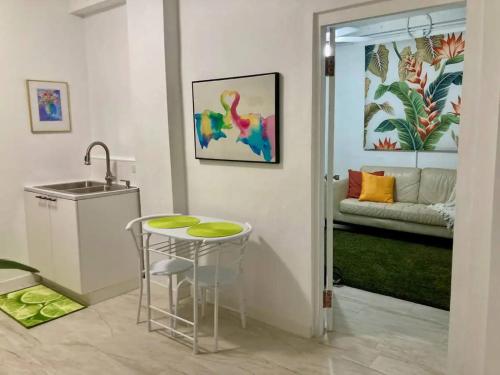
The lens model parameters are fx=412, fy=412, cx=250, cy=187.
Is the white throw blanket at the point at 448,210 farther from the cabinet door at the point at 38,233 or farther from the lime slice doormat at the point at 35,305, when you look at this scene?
the cabinet door at the point at 38,233

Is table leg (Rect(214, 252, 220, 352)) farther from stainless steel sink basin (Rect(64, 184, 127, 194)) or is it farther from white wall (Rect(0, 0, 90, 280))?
white wall (Rect(0, 0, 90, 280))

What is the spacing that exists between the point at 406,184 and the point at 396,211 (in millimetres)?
544

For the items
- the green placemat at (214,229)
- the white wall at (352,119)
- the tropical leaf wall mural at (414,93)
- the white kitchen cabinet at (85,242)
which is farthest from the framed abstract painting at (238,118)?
the white wall at (352,119)

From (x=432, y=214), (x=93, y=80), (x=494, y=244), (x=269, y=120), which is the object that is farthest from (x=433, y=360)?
(x=93, y=80)

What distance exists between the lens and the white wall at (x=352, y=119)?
18.6 ft

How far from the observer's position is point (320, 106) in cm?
247

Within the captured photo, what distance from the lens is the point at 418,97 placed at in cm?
525

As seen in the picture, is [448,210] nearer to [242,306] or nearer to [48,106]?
[242,306]

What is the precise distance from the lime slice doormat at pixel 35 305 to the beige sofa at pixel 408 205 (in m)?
3.32

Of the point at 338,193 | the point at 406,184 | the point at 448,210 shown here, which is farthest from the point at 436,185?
the point at 338,193

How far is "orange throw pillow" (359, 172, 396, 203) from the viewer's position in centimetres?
512

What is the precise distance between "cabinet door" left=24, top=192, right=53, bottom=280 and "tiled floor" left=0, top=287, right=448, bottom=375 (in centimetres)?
56

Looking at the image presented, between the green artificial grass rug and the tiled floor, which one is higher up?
the green artificial grass rug

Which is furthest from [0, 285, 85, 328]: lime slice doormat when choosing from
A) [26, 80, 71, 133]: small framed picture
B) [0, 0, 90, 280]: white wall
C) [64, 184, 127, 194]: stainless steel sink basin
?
[26, 80, 71, 133]: small framed picture
